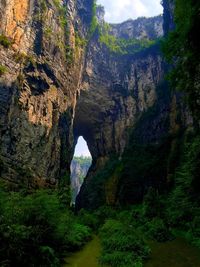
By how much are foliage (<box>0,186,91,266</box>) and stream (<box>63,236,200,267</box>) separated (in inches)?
23.8

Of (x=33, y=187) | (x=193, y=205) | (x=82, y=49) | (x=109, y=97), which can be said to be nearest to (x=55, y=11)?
(x=82, y=49)

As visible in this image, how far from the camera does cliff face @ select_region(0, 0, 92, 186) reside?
90.4ft

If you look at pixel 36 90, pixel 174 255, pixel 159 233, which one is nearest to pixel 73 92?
pixel 36 90

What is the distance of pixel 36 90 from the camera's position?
32812 mm

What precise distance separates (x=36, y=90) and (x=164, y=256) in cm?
2560

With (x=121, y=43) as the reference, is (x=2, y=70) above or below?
below

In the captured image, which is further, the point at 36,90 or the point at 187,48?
the point at 36,90

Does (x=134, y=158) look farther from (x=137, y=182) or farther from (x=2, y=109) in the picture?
(x=2, y=109)

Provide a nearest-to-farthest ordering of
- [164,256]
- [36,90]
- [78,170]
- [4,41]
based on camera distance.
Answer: [164,256] < [4,41] < [36,90] < [78,170]

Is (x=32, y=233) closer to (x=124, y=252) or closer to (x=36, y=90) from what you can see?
(x=124, y=252)

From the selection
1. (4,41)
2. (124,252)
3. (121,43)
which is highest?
(121,43)

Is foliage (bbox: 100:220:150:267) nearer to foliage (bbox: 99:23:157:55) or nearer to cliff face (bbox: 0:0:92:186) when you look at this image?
cliff face (bbox: 0:0:92:186)

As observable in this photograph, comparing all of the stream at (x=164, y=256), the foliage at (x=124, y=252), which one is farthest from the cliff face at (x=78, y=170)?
the foliage at (x=124, y=252)

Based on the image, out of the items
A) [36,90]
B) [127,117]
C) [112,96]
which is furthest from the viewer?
[112,96]
